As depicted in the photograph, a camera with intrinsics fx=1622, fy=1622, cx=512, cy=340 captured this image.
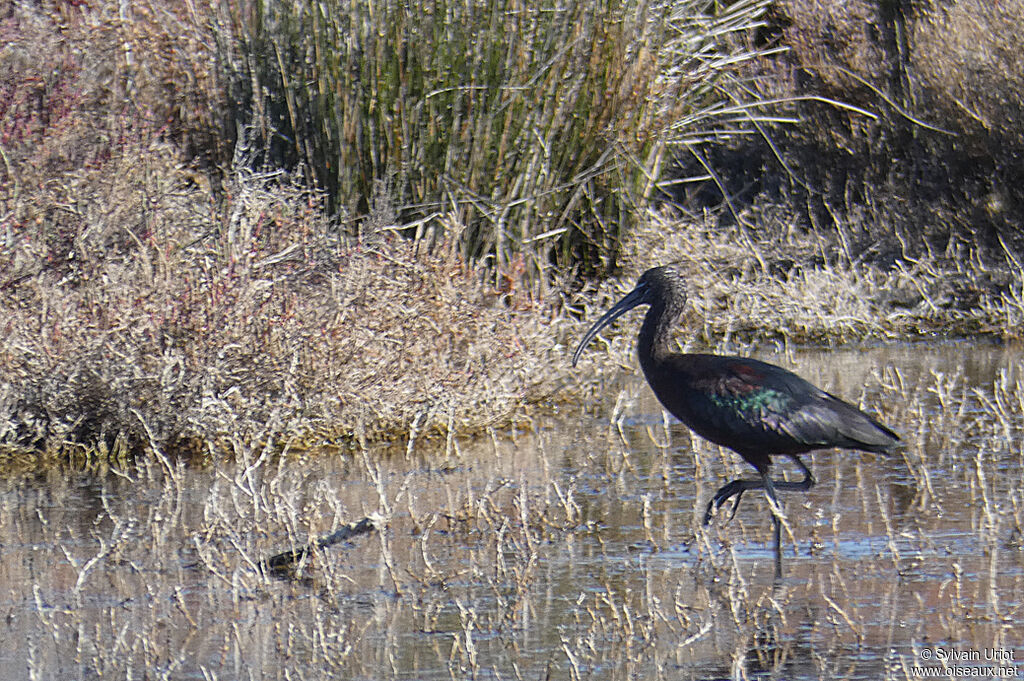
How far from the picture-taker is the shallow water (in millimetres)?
5062

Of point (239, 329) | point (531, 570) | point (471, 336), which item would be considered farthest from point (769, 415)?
point (239, 329)

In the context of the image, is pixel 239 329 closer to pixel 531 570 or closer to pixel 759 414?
pixel 531 570

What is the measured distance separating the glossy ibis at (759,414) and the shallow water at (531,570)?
351 millimetres

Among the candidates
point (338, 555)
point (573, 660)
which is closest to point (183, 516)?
point (338, 555)

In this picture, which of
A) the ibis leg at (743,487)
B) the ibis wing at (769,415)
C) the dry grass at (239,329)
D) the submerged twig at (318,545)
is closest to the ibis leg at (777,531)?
the ibis leg at (743,487)

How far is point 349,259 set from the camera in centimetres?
890

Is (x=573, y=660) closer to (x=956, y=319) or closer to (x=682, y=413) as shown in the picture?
(x=682, y=413)

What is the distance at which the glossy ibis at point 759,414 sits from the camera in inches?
253

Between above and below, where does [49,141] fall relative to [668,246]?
above

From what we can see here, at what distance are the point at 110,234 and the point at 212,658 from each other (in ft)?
16.0

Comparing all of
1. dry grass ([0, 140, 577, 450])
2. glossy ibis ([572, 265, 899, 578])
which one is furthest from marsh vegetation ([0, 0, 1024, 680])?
glossy ibis ([572, 265, 899, 578])

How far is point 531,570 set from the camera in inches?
240

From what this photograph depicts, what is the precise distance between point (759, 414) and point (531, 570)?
1.15 m

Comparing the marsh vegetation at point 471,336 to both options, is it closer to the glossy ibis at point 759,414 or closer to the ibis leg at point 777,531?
the ibis leg at point 777,531
